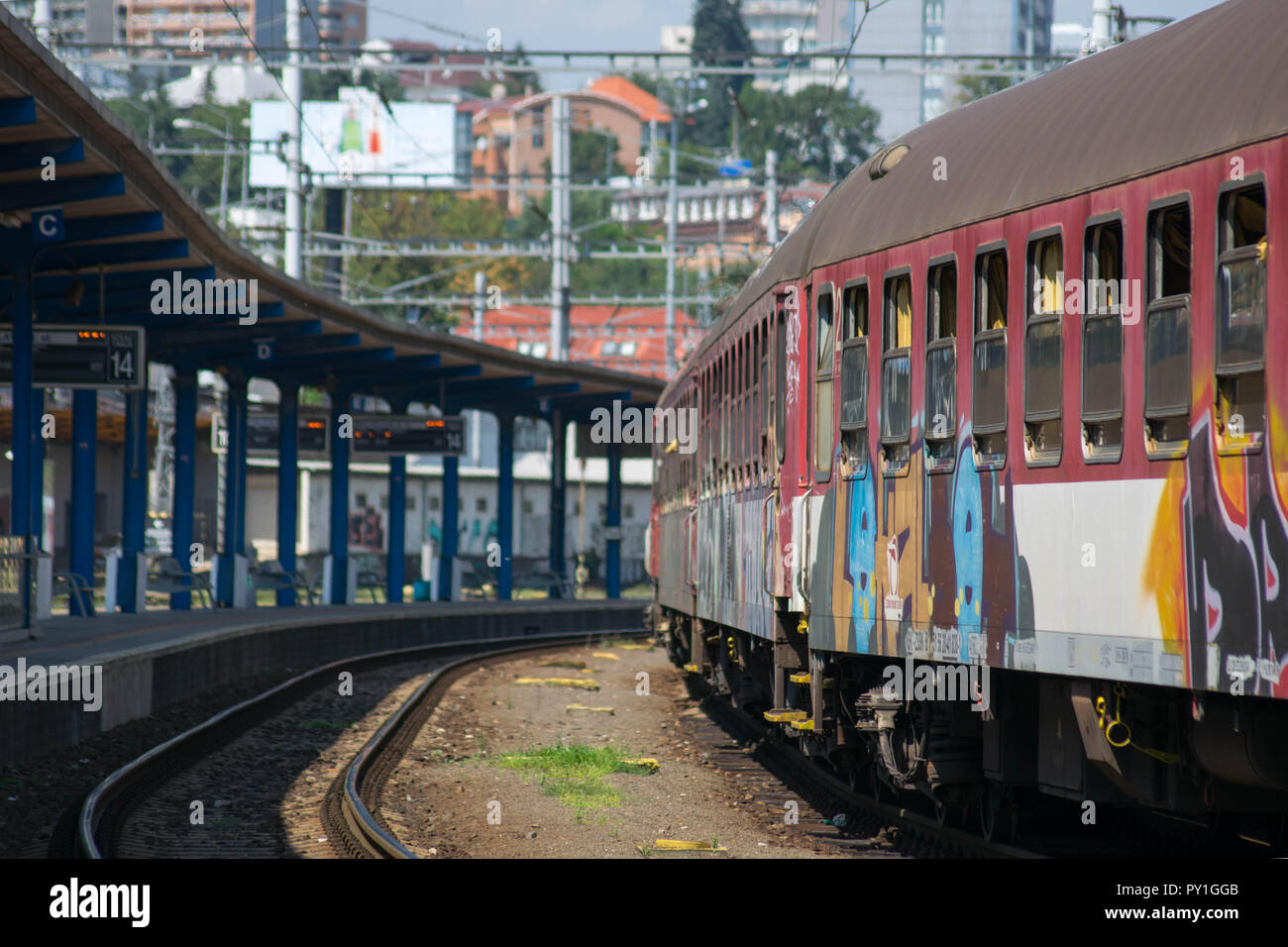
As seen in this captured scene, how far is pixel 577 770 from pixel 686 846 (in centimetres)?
436

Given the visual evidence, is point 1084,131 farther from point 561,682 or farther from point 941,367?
point 561,682

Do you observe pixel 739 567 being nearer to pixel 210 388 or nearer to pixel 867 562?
pixel 867 562

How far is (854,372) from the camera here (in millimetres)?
9875

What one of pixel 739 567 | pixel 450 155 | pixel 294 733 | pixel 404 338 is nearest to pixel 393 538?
pixel 404 338

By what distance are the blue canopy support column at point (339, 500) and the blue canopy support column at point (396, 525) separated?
1.36 meters

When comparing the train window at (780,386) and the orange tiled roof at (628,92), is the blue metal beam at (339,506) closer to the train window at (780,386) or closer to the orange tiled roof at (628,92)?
the train window at (780,386)

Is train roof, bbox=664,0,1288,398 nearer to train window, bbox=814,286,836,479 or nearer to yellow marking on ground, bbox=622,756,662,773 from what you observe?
train window, bbox=814,286,836,479

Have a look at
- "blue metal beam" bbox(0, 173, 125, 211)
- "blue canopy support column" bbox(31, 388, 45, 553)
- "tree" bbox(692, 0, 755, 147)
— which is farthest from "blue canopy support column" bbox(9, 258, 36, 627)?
"tree" bbox(692, 0, 755, 147)

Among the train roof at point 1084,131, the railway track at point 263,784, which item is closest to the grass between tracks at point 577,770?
the railway track at point 263,784

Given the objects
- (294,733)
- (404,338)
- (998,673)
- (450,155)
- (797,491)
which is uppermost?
(450,155)
